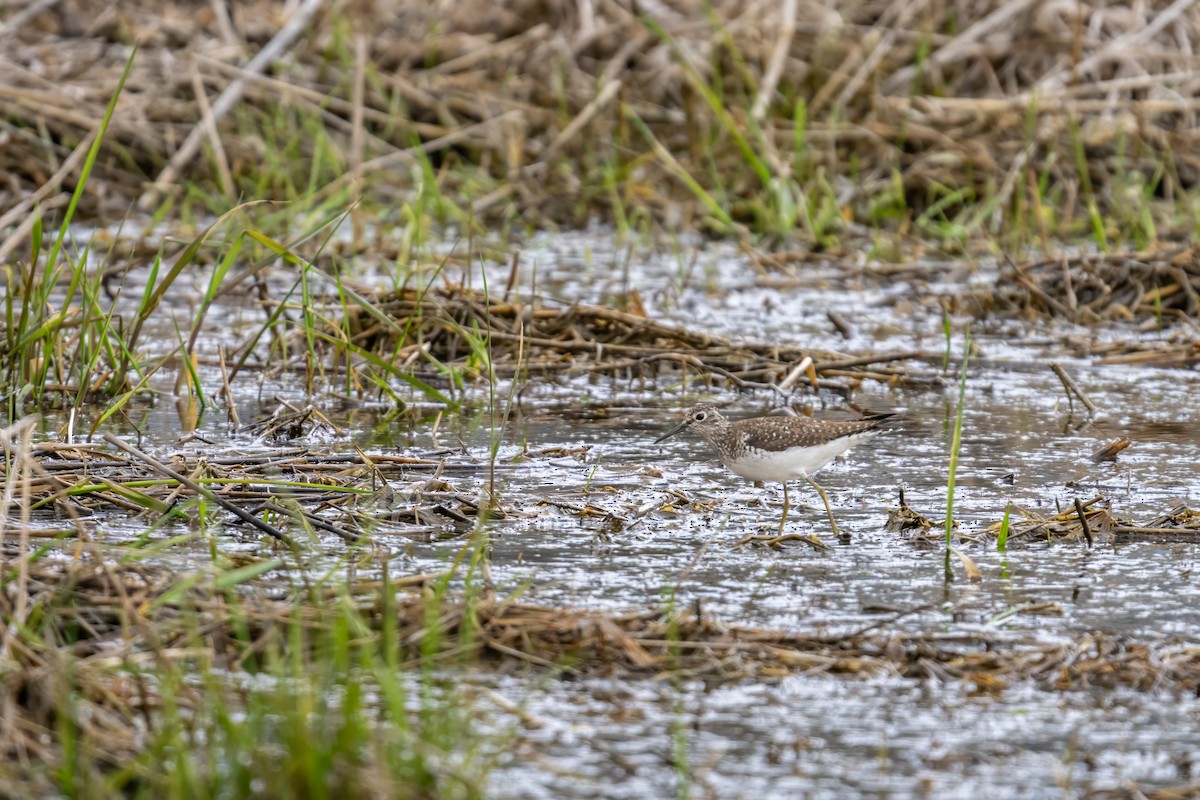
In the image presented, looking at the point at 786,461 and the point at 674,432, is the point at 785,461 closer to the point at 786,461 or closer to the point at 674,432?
the point at 786,461

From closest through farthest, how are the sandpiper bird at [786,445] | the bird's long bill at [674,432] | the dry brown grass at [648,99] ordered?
the sandpiper bird at [786,445], the bird's long bill at [674,432], the dry brown grass at [648,99]

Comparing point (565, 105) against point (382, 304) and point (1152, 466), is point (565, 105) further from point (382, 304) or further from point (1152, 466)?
point (1152, 466)

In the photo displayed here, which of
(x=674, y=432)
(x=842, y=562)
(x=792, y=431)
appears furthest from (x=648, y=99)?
(x=842, y=562)

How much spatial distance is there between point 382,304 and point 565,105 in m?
4.82

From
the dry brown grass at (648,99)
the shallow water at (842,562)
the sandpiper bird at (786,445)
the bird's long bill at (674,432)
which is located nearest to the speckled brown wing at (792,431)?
the sandpiper bird at (786,445)

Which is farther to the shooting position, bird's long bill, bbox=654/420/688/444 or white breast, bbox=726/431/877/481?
bird's long bill, bbox=654/420/688/444

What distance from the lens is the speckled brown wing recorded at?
217 inches

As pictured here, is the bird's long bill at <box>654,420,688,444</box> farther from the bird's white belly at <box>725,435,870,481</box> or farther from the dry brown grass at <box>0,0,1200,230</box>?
the dry brown grass at <box>0,0,1200,230</box>

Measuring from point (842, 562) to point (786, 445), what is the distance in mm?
574

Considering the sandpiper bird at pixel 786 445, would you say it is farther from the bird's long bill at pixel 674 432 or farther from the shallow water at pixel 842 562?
the bird's long bill at pixel 674 432

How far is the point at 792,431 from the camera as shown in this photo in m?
5.56

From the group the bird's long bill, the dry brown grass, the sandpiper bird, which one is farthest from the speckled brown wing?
the dry brown grass

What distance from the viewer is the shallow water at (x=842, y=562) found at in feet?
11.7

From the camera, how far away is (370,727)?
361 cm
